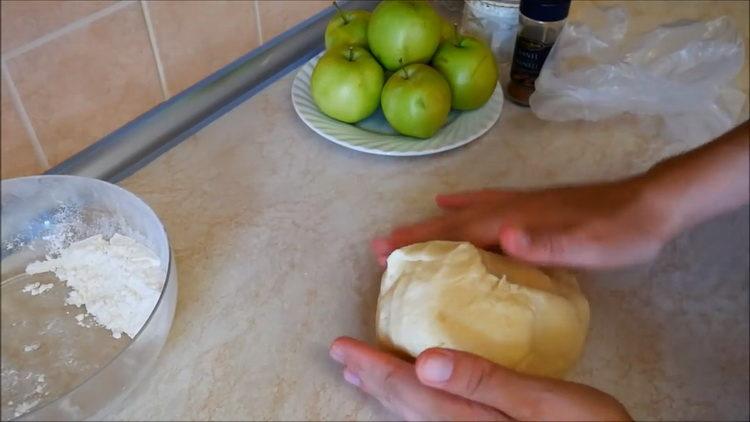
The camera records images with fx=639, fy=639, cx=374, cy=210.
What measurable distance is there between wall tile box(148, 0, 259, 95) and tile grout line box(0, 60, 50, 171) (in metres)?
0.15

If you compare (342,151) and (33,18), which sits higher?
(33,18)

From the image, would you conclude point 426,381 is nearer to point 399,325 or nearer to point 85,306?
point 399,325

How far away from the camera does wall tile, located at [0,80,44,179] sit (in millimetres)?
545

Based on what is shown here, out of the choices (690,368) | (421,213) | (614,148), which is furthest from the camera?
(614,148)

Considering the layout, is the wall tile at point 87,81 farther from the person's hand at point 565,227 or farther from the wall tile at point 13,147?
the person's hand at point 565,227

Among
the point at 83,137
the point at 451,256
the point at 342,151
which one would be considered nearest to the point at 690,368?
the point at 451,256

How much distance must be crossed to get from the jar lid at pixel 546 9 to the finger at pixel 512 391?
449 millimetres

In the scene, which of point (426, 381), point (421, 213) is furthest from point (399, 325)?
point (421, 213)

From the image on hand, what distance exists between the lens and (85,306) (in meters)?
0.52

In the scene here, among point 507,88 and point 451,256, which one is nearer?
point 451,256

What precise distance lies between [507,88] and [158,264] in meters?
0.48

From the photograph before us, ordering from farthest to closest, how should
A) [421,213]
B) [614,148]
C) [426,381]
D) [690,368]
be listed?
[614,148] → [421,213] → [690,368] → [426,381]

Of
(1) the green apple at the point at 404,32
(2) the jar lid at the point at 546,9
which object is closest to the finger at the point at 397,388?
(1) the green apple at the point at 404,32

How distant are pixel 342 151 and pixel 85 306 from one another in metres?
0.31
